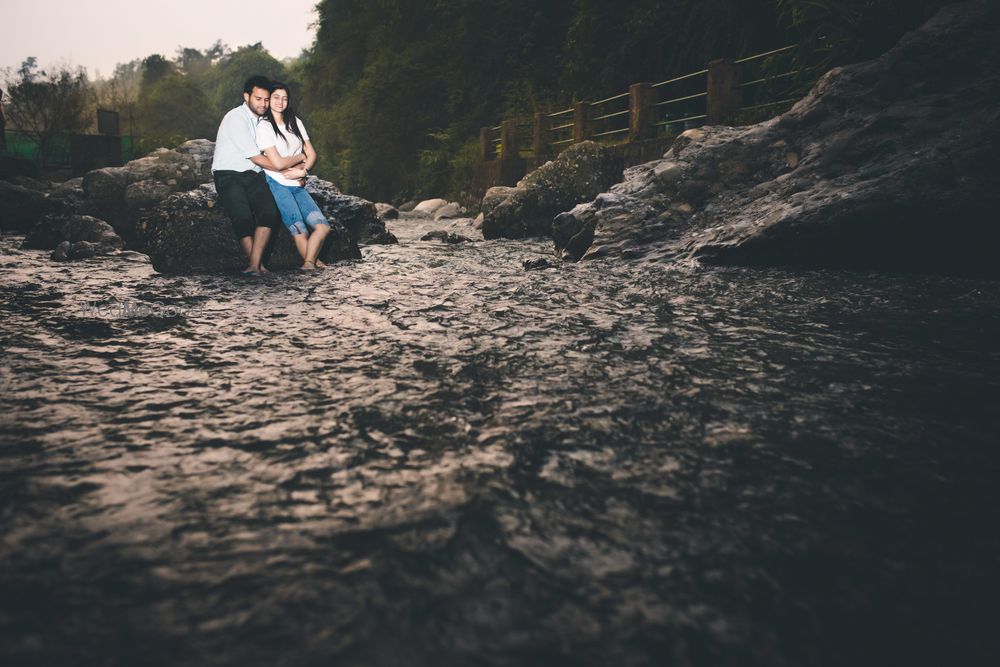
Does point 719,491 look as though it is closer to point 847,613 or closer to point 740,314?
point 847,613

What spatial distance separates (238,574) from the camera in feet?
3.64

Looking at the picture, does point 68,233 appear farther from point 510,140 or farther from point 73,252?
point 510,140

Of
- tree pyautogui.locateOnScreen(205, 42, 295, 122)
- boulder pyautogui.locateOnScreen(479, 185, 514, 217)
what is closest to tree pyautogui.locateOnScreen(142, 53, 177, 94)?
tree pyautogui.locateOnScreen(205, 42, 295, 122)

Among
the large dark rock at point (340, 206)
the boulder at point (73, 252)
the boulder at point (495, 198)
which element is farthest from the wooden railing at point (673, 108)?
the boulder at point (73, 252)

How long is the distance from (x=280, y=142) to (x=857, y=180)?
451cm

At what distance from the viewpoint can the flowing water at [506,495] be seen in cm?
97

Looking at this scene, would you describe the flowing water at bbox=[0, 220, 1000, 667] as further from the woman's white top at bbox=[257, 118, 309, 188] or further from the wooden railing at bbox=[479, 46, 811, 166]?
the wooden railing at bbox=[479, 46, 811, 166]

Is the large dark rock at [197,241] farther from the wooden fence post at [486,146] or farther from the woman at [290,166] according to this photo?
the wooden fence post at [486,146]

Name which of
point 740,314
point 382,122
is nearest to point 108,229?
point 740,314

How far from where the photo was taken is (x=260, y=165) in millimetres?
4949

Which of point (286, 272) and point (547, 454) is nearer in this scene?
point (547, 454)

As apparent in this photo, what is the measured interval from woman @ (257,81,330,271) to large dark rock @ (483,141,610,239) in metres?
4.35

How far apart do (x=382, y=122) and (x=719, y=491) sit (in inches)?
1024

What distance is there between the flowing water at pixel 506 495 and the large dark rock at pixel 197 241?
2.50 m
